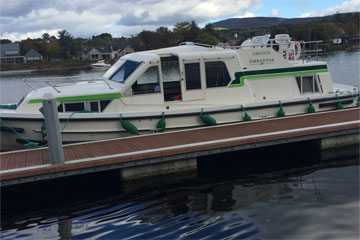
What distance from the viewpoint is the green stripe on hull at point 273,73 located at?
1015cm

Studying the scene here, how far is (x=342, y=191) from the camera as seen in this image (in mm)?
7156

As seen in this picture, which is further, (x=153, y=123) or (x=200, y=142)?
(x=153, y=123)

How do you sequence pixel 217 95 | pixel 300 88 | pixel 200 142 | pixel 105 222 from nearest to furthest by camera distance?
pixel 105 222 → pixel 200 142 → pixel 217 95 → pixel 300 88

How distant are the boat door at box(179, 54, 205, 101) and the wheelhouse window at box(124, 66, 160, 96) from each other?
27.2 inches

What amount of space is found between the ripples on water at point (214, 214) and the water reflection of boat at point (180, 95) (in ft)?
7.59

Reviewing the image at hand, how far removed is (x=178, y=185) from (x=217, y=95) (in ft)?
10.5

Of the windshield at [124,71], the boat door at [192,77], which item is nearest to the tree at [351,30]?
the boat door at [192,77]

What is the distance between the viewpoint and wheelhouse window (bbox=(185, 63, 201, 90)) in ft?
31.8

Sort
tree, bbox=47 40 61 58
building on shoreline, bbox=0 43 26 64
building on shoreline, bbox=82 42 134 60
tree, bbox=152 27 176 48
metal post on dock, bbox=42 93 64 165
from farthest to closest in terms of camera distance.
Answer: building on shoreline, bbox=82 42 134 60, tree, bbox=47 40 61 58, building on shoreline, bbox=0 43 26 64, tree, bbox=152 27 176 48, metal post on dock, bbox=42 93 64 165

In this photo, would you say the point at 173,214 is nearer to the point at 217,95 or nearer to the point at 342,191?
the point at 342,191

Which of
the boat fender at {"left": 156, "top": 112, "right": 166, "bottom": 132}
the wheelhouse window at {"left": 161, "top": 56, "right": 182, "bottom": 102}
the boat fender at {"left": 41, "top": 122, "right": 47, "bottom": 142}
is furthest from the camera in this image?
the wheelhouse window at {"left": 161, "top": 56, "right": 182, "bottom": 102}

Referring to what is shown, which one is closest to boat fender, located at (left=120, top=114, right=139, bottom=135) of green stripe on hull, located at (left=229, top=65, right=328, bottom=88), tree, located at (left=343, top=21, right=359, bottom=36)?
green stripe on hull, located at (left=229, top=65, right=328, bottom=88)

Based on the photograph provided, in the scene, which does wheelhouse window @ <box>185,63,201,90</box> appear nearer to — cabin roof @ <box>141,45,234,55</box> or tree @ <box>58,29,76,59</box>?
cabin roof @ <box>141,45,234,55</box>

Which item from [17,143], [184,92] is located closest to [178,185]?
[184,92]
